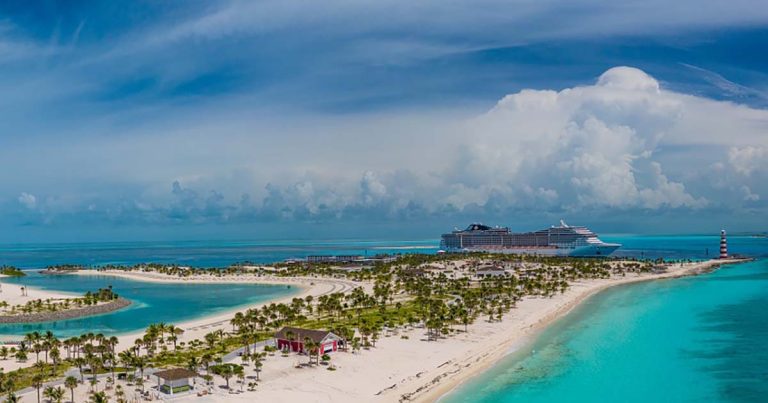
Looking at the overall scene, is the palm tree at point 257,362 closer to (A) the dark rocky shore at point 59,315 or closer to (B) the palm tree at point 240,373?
(B) the palm tree at point 240,373

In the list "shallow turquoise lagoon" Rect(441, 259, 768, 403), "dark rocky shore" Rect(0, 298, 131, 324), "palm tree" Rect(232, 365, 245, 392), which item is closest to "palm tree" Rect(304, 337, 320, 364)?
"palm tree" Rect(232, 365, 245, 392)

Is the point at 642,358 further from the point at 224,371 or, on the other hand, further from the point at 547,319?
the point at 224,371

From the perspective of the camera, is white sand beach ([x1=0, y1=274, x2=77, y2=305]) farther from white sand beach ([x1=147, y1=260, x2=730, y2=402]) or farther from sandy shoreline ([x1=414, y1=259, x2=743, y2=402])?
sandy shoreline ([x1=414, y1=259, x2=743, y2=402])

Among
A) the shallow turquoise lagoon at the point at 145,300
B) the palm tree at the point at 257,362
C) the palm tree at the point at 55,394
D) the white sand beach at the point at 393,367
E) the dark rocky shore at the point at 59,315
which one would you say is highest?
the palm tree at the point at 55,394

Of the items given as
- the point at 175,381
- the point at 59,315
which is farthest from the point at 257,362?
the point at 59,315

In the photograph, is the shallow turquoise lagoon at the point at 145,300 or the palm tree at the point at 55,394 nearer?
the palm tree at the point at 55,394

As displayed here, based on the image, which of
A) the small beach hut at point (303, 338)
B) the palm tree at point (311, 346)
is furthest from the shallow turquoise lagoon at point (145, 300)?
the palm tree at point (311, 346)
